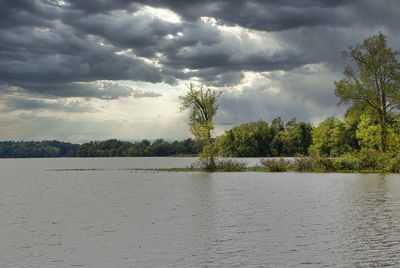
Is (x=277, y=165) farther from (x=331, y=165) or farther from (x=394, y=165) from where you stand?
(x=394, y=165)

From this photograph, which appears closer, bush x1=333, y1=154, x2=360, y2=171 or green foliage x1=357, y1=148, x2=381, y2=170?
green foliage x1=357, y1=148, x2=381, y2=170

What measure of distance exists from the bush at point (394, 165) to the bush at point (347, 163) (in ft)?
17.6

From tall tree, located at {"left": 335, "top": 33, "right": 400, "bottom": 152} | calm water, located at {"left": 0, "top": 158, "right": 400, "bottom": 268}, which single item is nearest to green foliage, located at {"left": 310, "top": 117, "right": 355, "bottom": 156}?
tall tree, located at {"left": 335, "top": 33, "right": 400, "bottom": 152}

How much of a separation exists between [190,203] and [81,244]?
16.9 metres

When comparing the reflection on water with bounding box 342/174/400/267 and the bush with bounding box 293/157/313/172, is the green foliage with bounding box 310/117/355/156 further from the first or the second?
the reflection on water with bounding box 342/174/400/267

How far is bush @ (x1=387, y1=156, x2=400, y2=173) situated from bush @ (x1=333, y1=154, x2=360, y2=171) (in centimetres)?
537

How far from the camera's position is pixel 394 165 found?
70062 millimetres

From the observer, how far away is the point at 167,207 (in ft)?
120

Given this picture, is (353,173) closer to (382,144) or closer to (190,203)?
(382,144)

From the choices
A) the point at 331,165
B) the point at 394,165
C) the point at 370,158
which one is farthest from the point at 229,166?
the point at 394,165

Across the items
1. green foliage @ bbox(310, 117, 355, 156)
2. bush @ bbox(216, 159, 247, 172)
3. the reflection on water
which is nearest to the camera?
the reflection on water

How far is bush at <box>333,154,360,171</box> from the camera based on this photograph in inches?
2963

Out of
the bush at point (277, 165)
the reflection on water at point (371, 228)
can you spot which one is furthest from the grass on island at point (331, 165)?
the reflection on water at point (371, 228)

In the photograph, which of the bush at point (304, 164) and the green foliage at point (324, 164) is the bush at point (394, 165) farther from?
the bush at point (304, 164)
